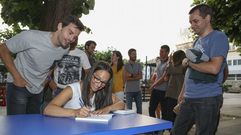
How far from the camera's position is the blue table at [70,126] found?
7.29 ft

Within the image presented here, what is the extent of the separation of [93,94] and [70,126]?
1.01 m

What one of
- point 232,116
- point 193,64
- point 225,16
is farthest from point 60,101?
point 225,16

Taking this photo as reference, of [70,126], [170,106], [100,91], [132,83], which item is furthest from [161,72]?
[70,126]

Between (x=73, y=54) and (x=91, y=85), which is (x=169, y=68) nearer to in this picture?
(x=73, y=54)

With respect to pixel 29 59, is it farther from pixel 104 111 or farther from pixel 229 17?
pixel 229 17

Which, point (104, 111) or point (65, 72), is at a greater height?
point (65, 72)

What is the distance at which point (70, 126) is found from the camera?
2418mm

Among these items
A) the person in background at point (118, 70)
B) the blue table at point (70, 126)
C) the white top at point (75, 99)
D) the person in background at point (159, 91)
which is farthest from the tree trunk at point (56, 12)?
the blue table at point (70, 126)

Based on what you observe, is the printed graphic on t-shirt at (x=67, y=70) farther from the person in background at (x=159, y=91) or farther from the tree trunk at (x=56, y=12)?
the person in background at (x=159, y=91)

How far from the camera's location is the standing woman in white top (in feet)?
10.4

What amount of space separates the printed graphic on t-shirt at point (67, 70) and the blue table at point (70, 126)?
1.86m

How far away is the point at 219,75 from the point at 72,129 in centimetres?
183

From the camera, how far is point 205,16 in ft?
11.6

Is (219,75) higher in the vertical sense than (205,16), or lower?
lower
